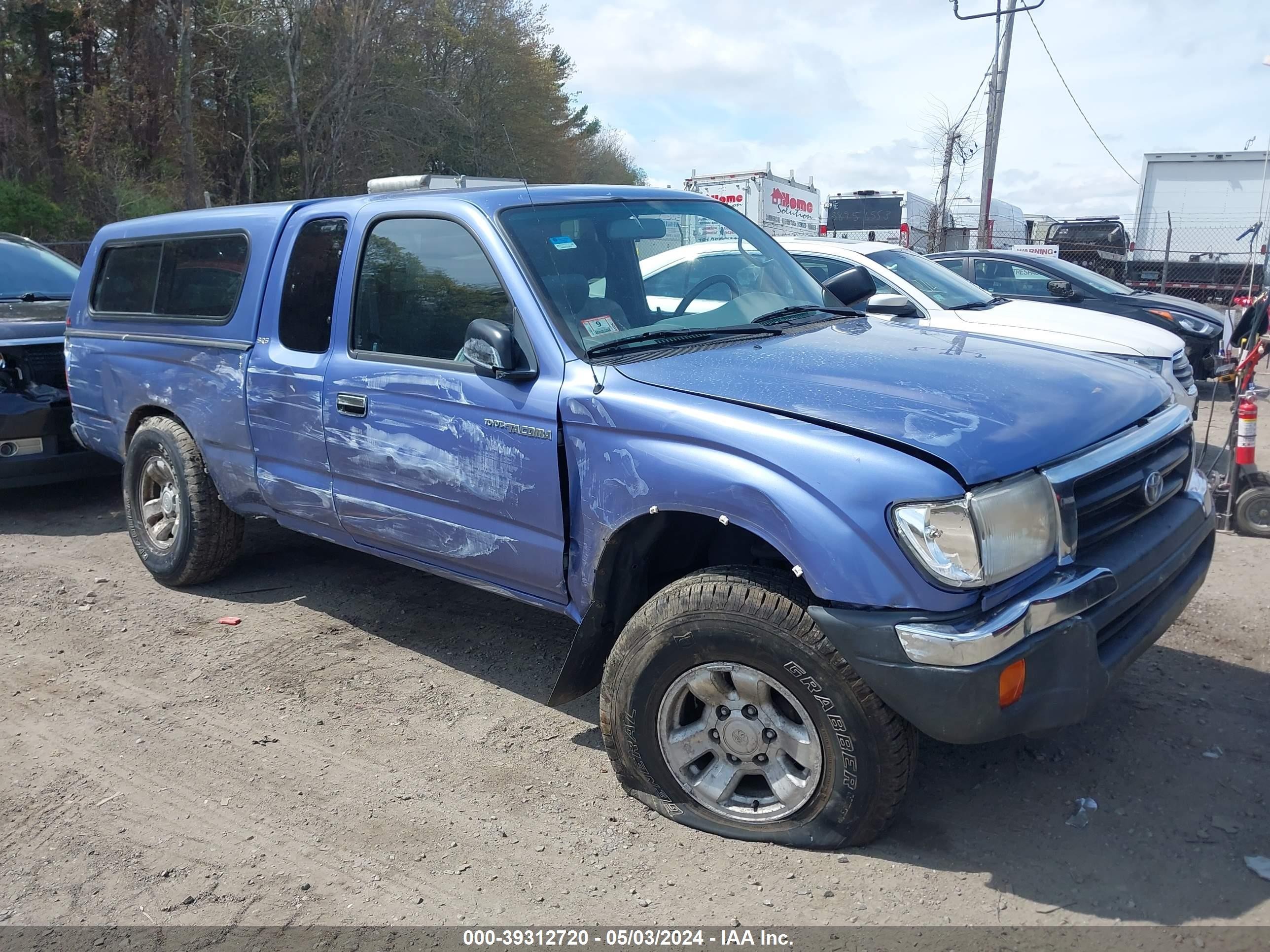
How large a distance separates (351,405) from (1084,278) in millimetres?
9385

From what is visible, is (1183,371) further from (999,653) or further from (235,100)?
(235,100)

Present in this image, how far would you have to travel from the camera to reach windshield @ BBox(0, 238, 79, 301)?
778 cm

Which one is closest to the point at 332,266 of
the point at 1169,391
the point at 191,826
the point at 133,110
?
the point at 191,826

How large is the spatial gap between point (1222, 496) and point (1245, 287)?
1451cm

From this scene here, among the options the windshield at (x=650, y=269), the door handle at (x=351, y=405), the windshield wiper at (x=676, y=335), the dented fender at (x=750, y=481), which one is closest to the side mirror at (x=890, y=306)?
the windshield at (x=650, y=269)

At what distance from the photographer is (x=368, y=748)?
3.78 metres

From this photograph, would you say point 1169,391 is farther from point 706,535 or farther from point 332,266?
point 332,266

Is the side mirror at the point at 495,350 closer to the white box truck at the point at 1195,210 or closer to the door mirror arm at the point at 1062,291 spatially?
the door mirror arm at the point at 1062,291

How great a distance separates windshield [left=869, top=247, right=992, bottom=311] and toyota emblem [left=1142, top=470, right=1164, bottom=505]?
4937 mm

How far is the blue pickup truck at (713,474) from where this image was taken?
266 cm

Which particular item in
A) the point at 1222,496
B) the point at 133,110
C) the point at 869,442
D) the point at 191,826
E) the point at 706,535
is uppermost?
the point at 133,110

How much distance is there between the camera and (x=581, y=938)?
2709 millimetres

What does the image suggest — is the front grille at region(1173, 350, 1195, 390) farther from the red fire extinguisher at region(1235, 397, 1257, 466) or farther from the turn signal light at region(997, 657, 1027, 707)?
the turn signal light at region(997, 657, 1027, 707)

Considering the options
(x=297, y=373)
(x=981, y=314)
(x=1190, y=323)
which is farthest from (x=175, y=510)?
(x=1190, y=323)
